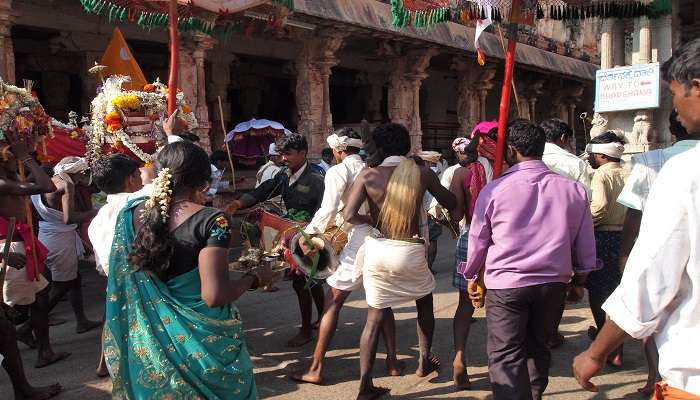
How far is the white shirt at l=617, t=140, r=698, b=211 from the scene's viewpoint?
299 cm

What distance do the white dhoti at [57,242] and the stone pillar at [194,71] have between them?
384 centimetres

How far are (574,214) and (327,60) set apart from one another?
8463 millimetres

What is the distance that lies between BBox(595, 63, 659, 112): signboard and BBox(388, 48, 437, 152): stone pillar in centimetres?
377

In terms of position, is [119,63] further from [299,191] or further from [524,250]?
[524,250]

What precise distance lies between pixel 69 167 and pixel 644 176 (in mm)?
4296

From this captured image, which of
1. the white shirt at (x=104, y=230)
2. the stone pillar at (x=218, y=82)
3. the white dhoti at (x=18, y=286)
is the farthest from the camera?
the stone pillar at (x=218, y=82)

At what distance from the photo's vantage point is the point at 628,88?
945cm

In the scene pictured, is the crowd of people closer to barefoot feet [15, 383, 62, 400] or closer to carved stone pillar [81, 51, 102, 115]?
barefoot feet [15, 383, 62, 400]

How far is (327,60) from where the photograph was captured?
1067 centimetres

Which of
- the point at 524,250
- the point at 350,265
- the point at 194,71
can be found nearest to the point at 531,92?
the point at 194,71

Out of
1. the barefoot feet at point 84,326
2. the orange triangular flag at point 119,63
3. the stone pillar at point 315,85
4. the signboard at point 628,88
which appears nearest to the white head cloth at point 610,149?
the barefoot feet at point 84,326

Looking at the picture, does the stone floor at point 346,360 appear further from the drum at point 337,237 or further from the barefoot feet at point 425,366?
the drum at point 337,237

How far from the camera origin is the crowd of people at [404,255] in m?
1.49

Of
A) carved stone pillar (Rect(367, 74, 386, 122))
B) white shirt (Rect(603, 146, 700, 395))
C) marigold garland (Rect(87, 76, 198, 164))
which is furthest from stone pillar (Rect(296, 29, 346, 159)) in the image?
white shirt (Rect(603, 146, 700, 395))
